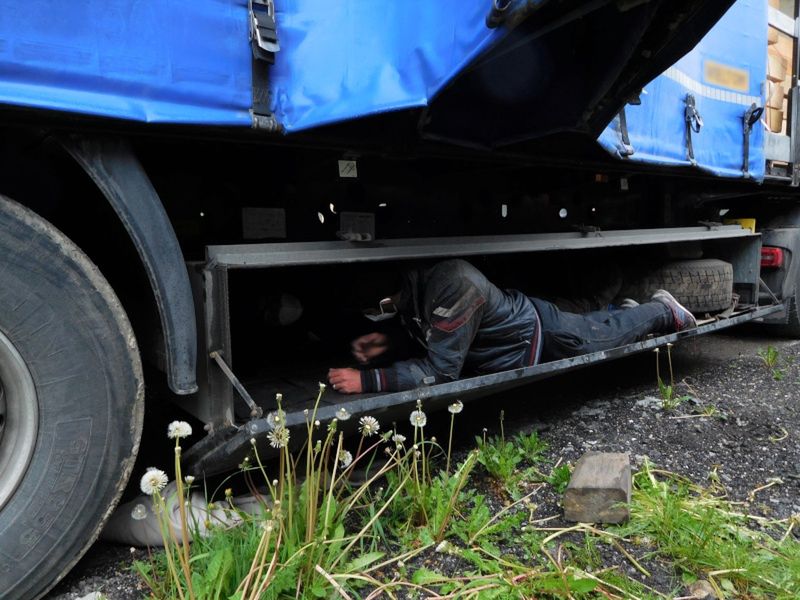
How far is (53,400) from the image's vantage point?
1637mm

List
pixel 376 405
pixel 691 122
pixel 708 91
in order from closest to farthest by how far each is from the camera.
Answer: pixel 376 405
pixel 691 122
pixel 708 91

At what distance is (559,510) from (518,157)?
5.09 feet

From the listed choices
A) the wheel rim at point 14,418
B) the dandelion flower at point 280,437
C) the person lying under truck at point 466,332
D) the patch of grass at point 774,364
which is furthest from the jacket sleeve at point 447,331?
the patch of grass at point 774,364

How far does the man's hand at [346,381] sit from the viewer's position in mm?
2422

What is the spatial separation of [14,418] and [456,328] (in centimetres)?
159

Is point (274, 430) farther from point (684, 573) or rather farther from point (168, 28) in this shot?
point (684, 573)

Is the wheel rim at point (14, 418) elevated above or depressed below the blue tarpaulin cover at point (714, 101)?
below

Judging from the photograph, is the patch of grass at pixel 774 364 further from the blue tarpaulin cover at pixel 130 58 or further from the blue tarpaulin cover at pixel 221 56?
the blue tarpaulin cover at pixel 130 58

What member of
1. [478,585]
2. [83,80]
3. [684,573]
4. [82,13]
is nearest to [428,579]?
[478,585]

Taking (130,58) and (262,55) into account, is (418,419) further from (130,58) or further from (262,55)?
(130,58)

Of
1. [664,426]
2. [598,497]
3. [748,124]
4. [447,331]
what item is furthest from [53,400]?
[748,124]

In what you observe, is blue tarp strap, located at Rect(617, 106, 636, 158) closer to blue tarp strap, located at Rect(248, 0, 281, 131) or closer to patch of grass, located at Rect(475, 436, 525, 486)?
patch of grass, located at Rect(475, 436, 525, 486)

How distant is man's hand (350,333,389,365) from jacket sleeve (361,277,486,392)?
448mm

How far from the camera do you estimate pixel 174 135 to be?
6.00 ft
